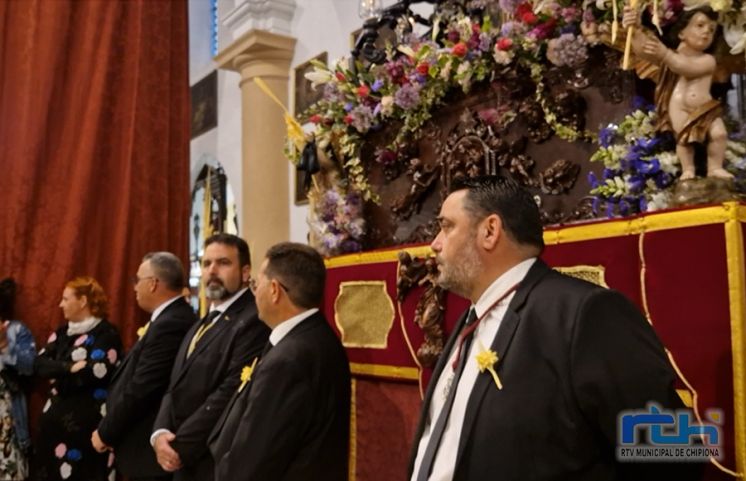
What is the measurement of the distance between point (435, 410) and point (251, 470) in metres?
0.95

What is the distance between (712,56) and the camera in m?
2.62

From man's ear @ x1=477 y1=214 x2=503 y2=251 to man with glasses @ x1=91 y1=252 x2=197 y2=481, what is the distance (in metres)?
2.62

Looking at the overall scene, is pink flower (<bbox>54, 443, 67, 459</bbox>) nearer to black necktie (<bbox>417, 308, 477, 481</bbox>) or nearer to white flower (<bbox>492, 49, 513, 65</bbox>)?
black necktie (<bbox>417, 308, 477, 481</bbox>)

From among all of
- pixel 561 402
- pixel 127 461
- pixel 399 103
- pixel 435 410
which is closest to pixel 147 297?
pixel 127 461

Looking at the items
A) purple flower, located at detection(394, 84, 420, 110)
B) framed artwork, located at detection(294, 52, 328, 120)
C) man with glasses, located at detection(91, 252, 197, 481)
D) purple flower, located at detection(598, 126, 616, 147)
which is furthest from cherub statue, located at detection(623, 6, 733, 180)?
framed artwork, located at detection(294, 52, 328, 120)

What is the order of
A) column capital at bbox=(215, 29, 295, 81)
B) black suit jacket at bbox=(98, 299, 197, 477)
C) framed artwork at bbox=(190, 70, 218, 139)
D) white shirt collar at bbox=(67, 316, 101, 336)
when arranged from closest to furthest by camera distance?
black suit jacket at bbox=(98, 299, 197, 477), white shirt collar at bbox=(67, 316, 101, 336), column capital at bbox=(215, 29, 295, 81), framed artwork at bbox=(190, 70, 218, 139)

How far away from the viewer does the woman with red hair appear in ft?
15.1

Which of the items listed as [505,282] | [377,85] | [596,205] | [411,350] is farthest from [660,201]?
[377,85]

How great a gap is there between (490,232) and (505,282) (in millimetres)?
149

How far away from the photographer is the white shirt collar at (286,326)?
10.2 feet

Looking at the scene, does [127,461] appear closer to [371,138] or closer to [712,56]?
[371,138]

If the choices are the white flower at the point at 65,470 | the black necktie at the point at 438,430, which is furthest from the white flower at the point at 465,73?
the white flower at the point at 65,470

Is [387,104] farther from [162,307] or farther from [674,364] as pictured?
[674,364]

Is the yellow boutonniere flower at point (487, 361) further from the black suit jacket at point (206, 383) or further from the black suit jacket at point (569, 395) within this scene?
the black suit jacket at point (206, 383)
